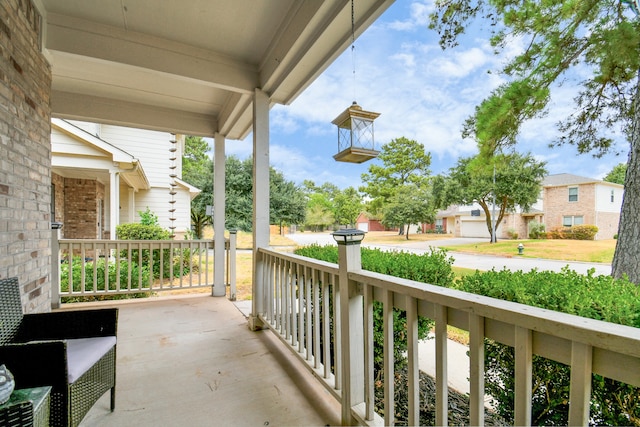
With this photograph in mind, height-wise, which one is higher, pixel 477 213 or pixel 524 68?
pixel 524 68

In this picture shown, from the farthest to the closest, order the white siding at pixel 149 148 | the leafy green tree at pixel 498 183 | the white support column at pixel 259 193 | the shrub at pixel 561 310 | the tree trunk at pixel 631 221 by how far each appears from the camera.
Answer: the white siding at pixel 149 148 → the white support column at pixel 259 193 → the leafy green tree at pixel 498 183 → the tree trunk at pixel 631 221 → the shrub at pixel 561 310

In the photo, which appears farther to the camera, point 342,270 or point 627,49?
point 627,49

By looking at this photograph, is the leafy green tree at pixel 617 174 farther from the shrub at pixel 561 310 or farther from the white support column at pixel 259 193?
the white support column at pixel 259 193

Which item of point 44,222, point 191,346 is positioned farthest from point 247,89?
point 191,346

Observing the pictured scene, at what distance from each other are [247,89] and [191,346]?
107 inches

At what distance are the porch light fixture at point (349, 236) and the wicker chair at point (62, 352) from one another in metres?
1.38

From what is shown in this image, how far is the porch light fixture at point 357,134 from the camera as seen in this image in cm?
231

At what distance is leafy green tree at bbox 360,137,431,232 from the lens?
485 cm

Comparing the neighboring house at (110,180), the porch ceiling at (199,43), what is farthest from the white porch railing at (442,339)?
the neighboring house at (110,180)

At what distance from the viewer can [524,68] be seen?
230cm

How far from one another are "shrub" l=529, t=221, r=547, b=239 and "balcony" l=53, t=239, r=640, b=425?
4.29ft

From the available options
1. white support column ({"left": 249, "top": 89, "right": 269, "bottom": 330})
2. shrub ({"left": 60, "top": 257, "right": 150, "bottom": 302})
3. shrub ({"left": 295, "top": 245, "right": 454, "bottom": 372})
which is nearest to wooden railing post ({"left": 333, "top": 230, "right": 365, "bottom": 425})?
shrub ({"left": 295, "top": 245, "right": 454, "bottom": 372})

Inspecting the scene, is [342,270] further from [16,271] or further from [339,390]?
[16,271]

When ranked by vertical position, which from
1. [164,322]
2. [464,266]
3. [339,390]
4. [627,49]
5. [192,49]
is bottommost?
[164,322]
